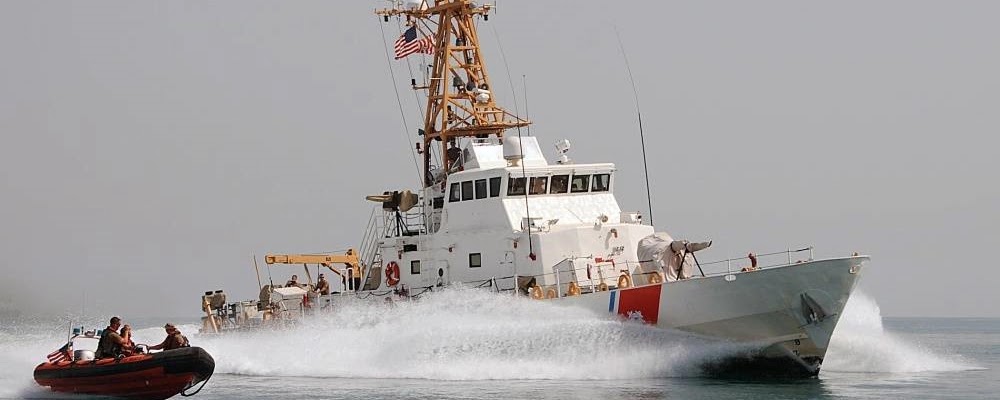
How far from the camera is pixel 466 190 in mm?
26062

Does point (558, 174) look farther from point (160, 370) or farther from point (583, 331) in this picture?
point (160, 370)

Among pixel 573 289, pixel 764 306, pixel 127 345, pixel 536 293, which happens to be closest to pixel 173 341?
pixel 127 345

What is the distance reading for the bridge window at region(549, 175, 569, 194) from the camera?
25.7 m

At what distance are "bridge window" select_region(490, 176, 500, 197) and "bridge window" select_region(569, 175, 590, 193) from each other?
1.66m

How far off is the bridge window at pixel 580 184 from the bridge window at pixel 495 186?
1659 mm

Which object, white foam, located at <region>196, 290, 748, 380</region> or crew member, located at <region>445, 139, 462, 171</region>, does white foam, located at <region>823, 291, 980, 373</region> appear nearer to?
white foam, located at <region>196, 290, 748, 380</region>

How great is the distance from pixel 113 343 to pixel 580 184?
10.2 metres

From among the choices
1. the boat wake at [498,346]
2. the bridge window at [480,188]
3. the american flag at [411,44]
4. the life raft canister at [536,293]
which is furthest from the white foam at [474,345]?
the american flag at [411,44]

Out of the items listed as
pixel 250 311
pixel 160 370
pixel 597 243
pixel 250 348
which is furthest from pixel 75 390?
pixel 597 243

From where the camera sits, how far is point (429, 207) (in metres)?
27.4

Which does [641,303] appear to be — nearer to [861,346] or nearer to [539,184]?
[539,184]

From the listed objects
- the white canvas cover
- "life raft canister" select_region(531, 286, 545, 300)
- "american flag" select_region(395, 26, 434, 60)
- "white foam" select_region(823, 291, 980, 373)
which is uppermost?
"american flag" select_region(395, 26, 434, 60)

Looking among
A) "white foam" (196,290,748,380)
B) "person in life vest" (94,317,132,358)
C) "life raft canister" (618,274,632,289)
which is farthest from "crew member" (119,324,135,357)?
"life raft canister" (618,274,632,289)

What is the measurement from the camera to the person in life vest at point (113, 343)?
20984 millimetres
